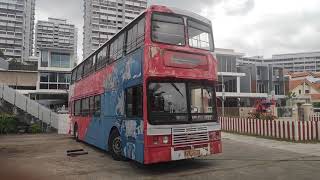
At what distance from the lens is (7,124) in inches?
992

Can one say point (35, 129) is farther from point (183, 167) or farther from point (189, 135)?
point (189, 135)

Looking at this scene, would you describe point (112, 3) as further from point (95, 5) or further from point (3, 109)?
point (3, 109)

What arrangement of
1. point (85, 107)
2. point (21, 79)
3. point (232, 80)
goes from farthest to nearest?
point (232, 80) < point (21, 79) < point (85, 107)

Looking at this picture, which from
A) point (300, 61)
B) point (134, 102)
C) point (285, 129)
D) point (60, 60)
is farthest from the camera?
point (300, 61)

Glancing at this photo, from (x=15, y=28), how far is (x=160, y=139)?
120m

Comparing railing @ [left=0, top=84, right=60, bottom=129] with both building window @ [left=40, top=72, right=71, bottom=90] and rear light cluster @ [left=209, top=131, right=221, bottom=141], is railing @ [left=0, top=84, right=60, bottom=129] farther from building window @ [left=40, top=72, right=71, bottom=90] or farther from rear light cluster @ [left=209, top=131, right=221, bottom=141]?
building window @ [left=40, top=72, right=71, bottom=90]

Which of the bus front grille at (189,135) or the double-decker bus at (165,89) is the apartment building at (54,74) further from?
the bus front grille at (189,135)

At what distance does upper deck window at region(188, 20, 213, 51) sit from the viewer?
9.79 m

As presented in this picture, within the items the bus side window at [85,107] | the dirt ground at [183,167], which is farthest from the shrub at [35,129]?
the dirt ground at [183,167]

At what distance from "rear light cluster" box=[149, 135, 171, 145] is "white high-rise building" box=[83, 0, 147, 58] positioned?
9478 cm

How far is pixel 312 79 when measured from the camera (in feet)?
265

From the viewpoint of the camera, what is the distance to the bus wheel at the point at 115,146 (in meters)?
11.0

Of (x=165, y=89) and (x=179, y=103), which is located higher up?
(x=165, y=89)

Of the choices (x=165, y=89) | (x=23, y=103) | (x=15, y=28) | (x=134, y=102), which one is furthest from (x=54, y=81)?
(x=15, y=28)
